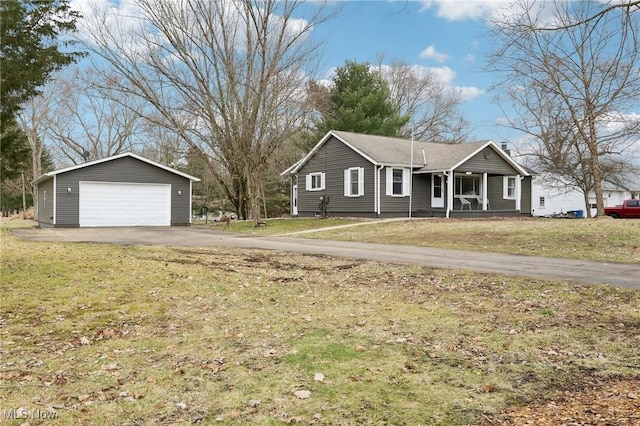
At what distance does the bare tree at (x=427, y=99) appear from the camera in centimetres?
4572

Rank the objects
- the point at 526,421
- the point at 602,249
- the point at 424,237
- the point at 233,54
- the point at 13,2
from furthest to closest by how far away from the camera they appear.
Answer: the point at 233,54 → the point at 424,237 → the point at 602,249 → the point at 13,2 → the point at 526,421

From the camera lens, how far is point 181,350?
189 inches

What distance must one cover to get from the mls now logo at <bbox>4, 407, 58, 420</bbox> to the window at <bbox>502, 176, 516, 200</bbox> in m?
29.2

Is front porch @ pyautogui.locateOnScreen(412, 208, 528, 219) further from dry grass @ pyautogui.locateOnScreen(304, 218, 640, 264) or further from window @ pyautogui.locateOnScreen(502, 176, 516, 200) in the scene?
dry grass @ pyautogui.locateOnScreen(304, 218, 640, 264)

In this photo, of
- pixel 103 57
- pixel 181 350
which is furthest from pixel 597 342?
pixel 103 57

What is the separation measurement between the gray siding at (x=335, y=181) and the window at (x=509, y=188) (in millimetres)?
9348

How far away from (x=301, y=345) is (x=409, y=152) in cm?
2398

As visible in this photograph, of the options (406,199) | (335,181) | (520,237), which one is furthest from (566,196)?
(520,237)

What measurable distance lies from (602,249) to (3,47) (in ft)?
45.7

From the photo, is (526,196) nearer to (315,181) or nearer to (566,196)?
(315,181)

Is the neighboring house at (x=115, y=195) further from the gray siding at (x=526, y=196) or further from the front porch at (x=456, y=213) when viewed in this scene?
the gray siding at (x=526, y=196)

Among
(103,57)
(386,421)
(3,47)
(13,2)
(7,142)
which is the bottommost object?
(386,421)

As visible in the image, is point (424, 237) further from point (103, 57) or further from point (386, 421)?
point (103, 57)

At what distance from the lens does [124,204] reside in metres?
26.6
